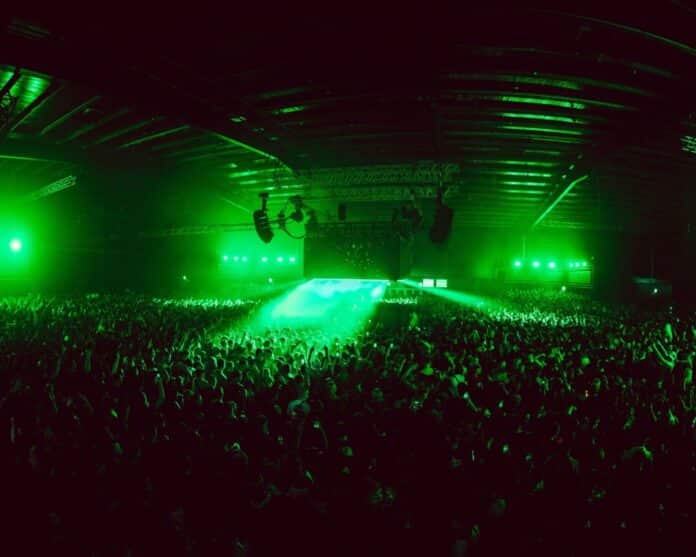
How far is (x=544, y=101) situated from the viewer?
17.8 feet

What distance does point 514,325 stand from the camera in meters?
8.80

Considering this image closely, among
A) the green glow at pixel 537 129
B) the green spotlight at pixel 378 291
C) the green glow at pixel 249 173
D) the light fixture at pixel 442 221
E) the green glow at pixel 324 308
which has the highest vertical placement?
the green glow at pixel 249 173

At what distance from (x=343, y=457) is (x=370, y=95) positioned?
4811 millimetres

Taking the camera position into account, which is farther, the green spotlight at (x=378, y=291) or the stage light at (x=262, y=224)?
the green spotlight at (x=378, y=291)

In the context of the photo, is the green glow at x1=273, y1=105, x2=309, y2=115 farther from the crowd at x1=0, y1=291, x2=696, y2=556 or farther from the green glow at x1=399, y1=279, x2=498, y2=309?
the green glow at x1=399, y1=279, x2=498, y2=309

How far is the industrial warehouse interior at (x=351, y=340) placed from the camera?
227 cm

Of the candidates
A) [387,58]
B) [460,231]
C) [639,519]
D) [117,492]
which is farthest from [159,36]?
[460,231]

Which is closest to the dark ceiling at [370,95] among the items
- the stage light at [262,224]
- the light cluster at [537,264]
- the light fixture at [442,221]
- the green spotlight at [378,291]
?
the light fixture at [442,221]

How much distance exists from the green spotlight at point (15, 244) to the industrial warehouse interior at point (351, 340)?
2711 mm

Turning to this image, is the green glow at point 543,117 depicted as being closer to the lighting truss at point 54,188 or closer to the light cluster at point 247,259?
the lighting truss at point 54,188

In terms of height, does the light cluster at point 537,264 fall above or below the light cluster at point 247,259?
below

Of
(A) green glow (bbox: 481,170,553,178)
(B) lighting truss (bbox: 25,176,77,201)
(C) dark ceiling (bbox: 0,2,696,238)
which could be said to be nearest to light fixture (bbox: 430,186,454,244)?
(C) dark ceiling (bbox: 0,2,696,238)

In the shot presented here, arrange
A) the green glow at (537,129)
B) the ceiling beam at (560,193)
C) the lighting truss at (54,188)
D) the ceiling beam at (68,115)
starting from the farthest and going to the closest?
1. the lighting truss at (54,188)
2. the ceiling beam at (560,193)
3. the green glow at (537,129)
4. the ceiling beam at (68,115)

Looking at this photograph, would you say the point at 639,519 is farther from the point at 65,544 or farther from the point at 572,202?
the point at 572,202
